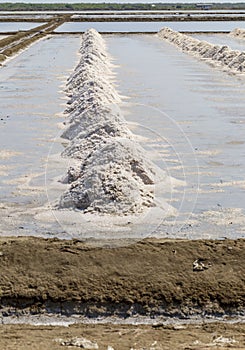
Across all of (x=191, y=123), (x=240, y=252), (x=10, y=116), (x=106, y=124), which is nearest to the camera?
(x=240, y=252)

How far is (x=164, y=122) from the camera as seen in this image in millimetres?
10633

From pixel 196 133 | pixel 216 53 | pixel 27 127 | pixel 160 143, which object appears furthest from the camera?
pixel 216 53

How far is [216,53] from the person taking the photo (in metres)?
22.0

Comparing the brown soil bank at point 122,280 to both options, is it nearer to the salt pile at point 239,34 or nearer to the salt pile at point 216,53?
the salt pile at point 216,53

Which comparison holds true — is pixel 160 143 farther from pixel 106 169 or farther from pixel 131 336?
pixel 131 336

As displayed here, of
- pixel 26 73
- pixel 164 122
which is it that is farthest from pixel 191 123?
pixel 26 73

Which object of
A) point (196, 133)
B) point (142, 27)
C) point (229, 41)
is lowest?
point (142, 27)

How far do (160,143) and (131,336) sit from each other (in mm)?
5400

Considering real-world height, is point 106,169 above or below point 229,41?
above

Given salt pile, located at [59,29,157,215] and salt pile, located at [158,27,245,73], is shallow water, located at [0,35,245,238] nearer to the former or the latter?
salt pile, located at [59,29,157,215]

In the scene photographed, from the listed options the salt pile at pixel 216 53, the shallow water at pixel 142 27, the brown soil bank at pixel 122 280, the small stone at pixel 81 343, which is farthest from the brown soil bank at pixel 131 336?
the shallow water at pixel 142 27

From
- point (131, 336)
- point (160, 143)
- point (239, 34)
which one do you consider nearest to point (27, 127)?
point (160, 143)

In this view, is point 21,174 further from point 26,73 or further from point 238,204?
point 26,73

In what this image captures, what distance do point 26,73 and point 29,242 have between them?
13315 mm
